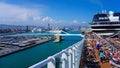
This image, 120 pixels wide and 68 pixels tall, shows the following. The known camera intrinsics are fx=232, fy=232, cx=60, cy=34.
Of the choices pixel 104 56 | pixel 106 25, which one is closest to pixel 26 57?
pixel 106 25

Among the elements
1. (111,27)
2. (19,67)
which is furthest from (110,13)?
(19,67)

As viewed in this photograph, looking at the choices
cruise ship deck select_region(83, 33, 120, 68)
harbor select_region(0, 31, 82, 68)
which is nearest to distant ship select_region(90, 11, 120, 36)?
harbor select_region(0, 31, 82, 68)

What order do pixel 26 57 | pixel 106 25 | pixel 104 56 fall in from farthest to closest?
pixel 106 25 → pixel 26 57 → pixel 104 56

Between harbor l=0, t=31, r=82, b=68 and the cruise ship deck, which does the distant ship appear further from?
the cruise ship deck

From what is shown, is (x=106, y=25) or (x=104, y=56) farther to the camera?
(x=106, y=25)

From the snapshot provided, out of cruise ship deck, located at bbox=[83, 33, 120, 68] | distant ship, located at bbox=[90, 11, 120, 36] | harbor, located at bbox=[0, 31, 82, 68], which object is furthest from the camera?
distant ship, located at bbox=[90, 11, 120, 36]

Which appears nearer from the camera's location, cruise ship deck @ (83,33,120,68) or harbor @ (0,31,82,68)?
cruise ship deck @ (83,33,120,68)

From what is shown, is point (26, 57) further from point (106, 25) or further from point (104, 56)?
point (104, 56)

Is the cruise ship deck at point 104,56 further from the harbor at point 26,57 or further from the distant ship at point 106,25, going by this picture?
the distant ship at point 106,25

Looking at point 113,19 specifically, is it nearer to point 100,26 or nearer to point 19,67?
point 100,26

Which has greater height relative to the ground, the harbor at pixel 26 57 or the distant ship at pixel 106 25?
the distant ship at pixel 106 25

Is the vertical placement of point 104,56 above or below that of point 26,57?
above

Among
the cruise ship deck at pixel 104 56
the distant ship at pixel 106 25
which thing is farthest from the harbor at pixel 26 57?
the cruise ship deck at pixel 104 56
